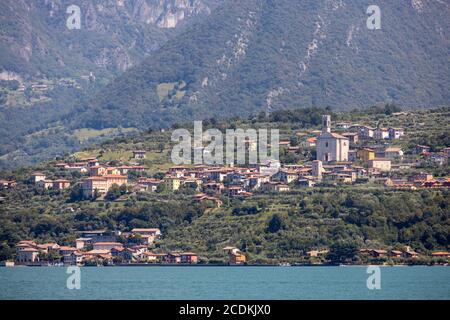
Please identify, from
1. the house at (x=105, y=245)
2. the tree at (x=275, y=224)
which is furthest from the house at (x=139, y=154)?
the tree at (x=275, y=224)

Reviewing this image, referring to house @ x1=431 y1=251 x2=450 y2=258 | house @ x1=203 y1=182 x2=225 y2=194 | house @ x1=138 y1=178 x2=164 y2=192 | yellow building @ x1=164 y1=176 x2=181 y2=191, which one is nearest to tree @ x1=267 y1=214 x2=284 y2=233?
house @ x1=431 y1=251 x2=450 y2=258

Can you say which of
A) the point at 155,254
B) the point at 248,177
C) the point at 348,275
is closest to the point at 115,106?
the point at 248,177

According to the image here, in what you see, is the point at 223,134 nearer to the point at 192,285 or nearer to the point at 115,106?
the point at 192,285

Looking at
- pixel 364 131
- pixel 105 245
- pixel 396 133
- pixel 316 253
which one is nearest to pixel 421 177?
pixel 316 253

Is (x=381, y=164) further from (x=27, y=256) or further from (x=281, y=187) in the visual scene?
(x=27, y=256)

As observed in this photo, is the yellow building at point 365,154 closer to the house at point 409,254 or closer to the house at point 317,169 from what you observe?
the house at point 317,169

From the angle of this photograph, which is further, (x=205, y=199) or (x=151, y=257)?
(x=205, y=199)

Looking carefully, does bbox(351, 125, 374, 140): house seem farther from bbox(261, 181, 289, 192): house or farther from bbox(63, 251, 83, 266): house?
bbox(63, 251, 83, 266): house
